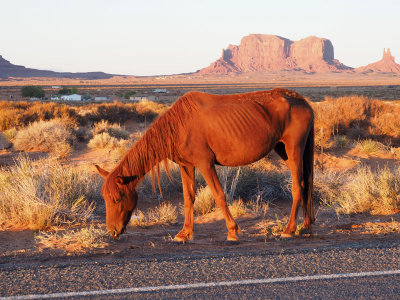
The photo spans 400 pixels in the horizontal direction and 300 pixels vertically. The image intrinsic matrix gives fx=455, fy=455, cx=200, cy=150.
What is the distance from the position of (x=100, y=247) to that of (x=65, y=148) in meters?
9.88

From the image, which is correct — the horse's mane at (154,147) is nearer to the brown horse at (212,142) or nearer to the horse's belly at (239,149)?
the brown horse at (212,142)

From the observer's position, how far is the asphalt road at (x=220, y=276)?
448 cm

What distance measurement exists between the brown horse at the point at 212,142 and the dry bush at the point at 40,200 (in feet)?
7.26

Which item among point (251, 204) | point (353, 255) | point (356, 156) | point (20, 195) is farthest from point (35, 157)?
point (353, 255)

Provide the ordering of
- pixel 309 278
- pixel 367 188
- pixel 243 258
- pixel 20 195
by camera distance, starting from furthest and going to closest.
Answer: pixel 367 188 < pixel 20 195 < pixel 243 258 < pixel 309 278

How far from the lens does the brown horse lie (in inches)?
249

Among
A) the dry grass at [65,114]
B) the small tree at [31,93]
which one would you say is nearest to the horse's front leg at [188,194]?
the dry grass at [65,114]

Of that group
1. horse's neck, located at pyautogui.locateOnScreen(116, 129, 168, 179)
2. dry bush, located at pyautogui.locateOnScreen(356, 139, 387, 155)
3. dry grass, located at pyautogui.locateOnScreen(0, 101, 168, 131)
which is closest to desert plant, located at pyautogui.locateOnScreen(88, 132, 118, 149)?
dry grass, located at pyautogui.locateOnScreen(0, 101, 168, 131)

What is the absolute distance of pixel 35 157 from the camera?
50.5 feet

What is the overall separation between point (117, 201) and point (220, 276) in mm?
1905

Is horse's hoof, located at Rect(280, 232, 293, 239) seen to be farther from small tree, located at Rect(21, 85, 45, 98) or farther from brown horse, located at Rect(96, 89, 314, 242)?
small tree, located at Rect(21, 85, 45, 98)

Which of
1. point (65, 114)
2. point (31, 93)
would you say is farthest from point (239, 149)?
point (31, 93)

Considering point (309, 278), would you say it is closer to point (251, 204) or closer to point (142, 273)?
point (142, 273)

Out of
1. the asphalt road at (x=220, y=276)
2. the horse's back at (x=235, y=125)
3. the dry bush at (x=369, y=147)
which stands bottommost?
the asphalt road at (x=220, y=276)
